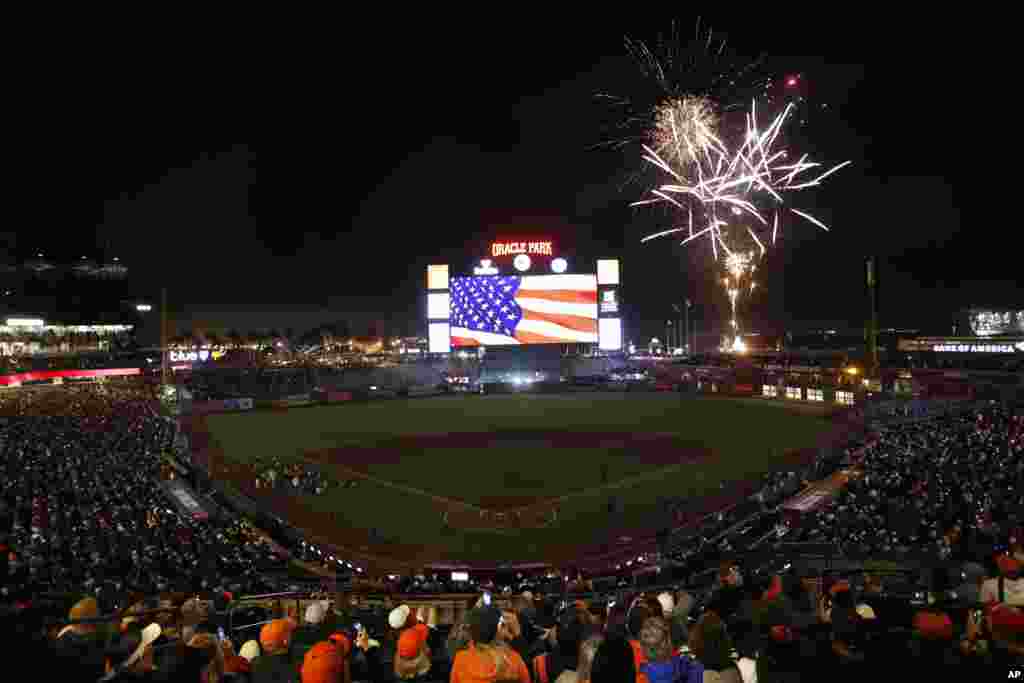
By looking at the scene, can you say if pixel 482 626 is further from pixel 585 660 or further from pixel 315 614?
pixel 315 614

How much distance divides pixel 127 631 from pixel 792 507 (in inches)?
681

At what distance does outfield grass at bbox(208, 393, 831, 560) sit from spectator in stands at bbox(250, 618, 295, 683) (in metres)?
12.9

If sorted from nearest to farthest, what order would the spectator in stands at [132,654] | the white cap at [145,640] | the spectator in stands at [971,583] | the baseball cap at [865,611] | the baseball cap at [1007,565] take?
the spectator in stands at [132,654] < the white cap at [145,640] < the baseball cap at [865,611] < the baseball cap at [1007,565] < the spectator in stands at [971,583]

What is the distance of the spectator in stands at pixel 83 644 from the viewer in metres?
3.66

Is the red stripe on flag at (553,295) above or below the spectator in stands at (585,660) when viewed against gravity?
above

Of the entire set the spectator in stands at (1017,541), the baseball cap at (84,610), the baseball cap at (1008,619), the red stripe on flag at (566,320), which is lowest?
the spectator in stands at (1017,541)

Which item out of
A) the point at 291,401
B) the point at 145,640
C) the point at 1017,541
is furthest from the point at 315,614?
the point at 291,401

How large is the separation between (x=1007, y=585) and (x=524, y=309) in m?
48.3

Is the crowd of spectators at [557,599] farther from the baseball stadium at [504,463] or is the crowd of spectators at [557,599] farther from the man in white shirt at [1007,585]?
the baseball stadium at [504,463]

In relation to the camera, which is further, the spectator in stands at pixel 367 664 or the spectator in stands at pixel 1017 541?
the spectator in stands at pixel 1017 541

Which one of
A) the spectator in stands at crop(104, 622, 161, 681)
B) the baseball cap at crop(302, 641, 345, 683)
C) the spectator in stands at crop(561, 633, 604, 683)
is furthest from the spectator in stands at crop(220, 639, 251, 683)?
the spectator in stands at crop(561, 633, 604, 683)

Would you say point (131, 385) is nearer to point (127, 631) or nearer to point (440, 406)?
point (440, 406)

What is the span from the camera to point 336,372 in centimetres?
6725

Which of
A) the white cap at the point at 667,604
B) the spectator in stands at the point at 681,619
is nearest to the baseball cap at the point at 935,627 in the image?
the spectator in stands at the point at 681,619
